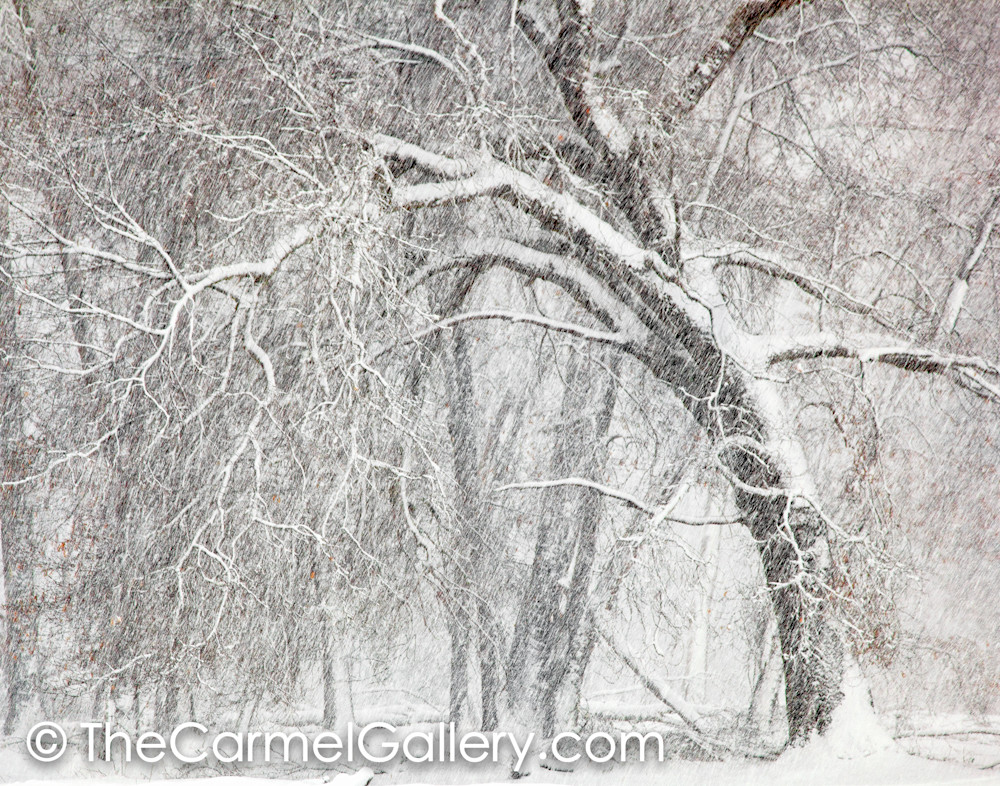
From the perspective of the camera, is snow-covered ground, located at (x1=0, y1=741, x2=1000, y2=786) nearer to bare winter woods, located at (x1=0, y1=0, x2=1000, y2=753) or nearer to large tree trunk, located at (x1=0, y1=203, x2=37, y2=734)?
bare winter woods, located at (x1=0, y1=0, x2=1000, y2=753)

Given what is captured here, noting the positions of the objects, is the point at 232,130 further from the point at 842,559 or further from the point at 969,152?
the point at 969,152

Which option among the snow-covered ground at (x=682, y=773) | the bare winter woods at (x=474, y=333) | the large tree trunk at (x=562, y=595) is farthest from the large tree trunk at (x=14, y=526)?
the large tree trunk at (x=562, y=595)

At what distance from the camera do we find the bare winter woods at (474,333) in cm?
637

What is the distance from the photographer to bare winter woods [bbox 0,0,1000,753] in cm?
637

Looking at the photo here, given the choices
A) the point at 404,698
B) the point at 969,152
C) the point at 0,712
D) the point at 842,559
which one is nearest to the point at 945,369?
the point at 842,559

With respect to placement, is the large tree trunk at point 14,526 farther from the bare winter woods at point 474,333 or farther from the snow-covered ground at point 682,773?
the snow-covered ground at point 682,773

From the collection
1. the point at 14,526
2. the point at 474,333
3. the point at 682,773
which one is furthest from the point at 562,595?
the point at 14,526

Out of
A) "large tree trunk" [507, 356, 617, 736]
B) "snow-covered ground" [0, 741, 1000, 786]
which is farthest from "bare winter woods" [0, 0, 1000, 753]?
"snow-covered ground" [0, 741, 1000, 786]

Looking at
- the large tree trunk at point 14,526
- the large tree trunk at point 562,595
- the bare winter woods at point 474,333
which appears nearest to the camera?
the bare winter woods at point 474,333

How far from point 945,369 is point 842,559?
6.31 ft

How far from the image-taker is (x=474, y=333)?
9.98m

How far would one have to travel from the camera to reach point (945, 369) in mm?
7016

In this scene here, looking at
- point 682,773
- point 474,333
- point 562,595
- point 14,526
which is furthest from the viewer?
point 14,526

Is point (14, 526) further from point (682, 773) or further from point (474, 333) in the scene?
point (682, 773)
